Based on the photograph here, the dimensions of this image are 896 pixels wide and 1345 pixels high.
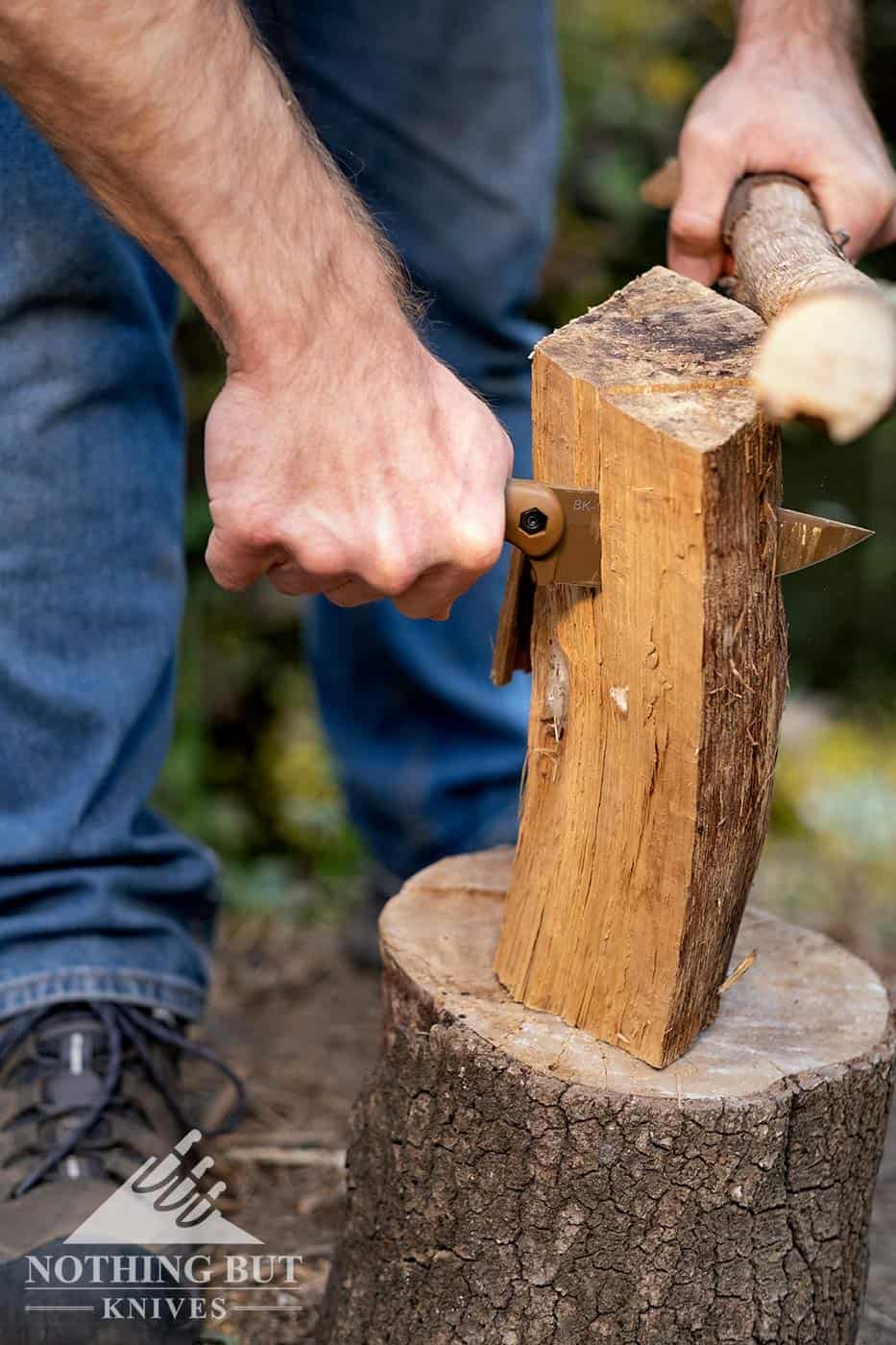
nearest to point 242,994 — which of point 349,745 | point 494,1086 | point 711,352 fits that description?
point 349,745

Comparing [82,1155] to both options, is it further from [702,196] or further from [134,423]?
[702,196]

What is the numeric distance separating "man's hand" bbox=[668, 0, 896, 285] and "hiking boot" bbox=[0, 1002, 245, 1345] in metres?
1.15

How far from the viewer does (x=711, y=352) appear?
1.23 meters

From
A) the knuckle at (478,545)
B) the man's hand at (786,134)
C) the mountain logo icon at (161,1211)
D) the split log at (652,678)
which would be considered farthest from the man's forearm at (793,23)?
the mountain logo icon at (161,1211)

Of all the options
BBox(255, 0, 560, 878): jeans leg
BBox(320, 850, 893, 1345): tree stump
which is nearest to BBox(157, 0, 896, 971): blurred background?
BBox(255, 0, 560, 878): jeans leg

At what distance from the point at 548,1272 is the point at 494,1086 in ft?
0.58

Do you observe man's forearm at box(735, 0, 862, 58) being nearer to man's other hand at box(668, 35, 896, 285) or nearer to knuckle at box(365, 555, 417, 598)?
man's other hand at box(668, 35, 896, 285)

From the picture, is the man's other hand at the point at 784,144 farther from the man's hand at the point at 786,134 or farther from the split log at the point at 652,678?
the split log at the point at 652,678

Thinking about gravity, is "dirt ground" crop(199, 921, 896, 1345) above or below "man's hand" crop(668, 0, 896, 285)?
below

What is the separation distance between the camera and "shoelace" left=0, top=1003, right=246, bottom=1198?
1.53m

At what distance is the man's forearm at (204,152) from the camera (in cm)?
109

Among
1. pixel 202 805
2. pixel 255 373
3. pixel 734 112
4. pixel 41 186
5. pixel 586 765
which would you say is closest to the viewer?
pixel 255 373

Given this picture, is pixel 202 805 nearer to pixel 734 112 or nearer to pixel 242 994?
pixel 242 994

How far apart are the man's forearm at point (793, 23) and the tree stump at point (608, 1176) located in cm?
113
